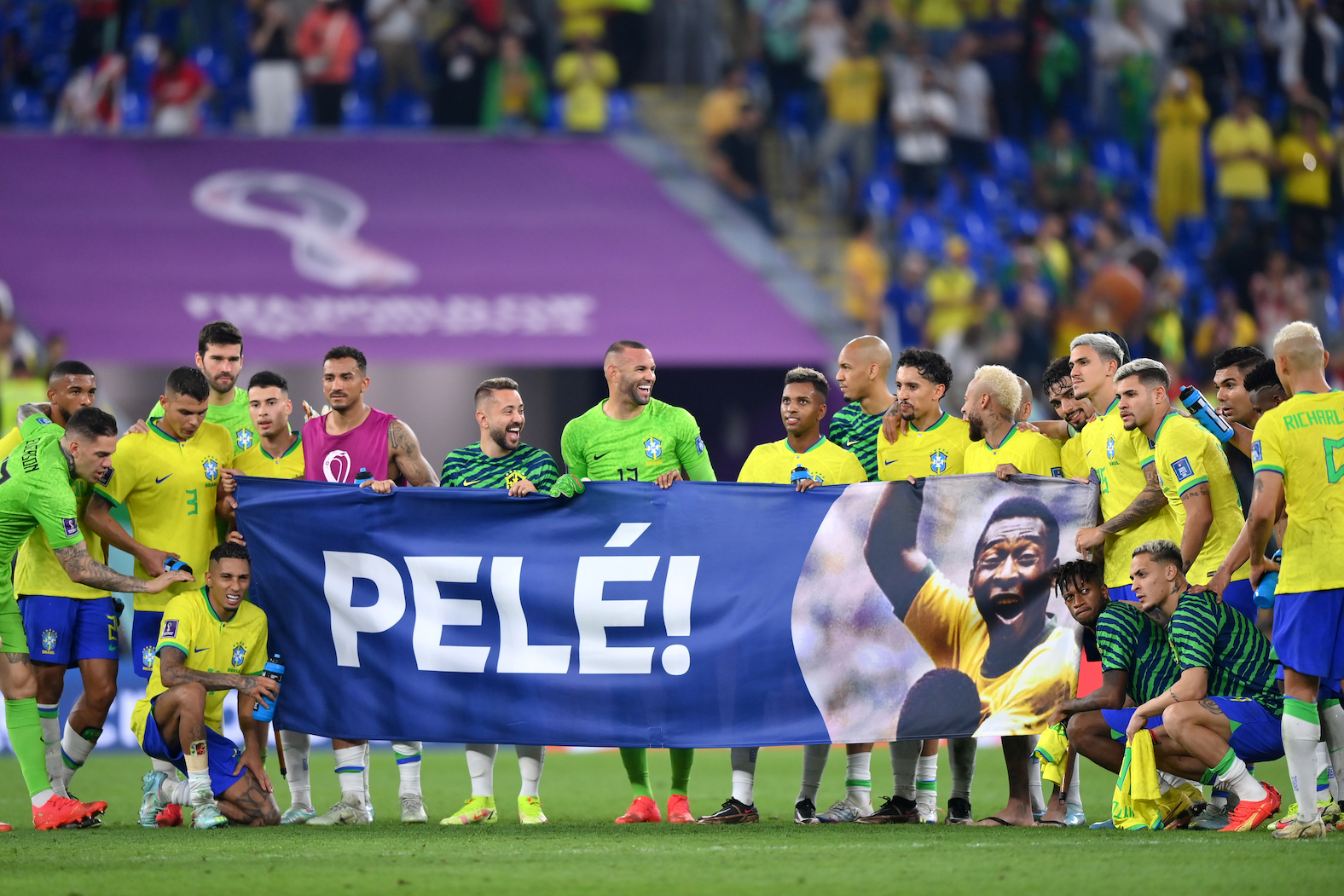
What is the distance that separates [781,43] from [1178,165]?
5685 mm

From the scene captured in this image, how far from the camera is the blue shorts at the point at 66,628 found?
882cm

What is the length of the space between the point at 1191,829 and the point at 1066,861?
4.88 ft

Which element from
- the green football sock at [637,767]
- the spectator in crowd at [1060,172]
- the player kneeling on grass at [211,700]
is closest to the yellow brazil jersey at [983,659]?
the green football sock at [637,767]

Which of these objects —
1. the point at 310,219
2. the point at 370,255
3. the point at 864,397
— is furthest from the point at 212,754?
the point at 310,219

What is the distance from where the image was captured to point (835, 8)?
22.2 m

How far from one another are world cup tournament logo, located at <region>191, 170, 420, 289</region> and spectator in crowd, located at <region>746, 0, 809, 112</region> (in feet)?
19.6

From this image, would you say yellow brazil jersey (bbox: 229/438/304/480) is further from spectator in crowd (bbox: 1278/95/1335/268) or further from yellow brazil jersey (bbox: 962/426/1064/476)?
spectator in crowd (bbox: 1278/95/1335/268)

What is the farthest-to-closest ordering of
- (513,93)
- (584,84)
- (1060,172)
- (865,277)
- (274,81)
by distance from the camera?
(1060,172), (584,84), (513,93), (865,277), (274,81)

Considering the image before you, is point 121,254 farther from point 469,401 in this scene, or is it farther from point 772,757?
point 772,757

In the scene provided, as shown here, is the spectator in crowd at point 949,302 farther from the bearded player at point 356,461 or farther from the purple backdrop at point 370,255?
the bearded player at point 356,461

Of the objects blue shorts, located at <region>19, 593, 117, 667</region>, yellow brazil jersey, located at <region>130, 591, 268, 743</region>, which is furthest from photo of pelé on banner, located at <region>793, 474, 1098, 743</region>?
blue shorts, located at <region>19, 593, 117, 667</region>

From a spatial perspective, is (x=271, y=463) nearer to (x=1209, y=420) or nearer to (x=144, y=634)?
(x=144, y=634)

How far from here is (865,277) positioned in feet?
64.8

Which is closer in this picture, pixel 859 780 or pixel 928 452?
pixel 859 780
